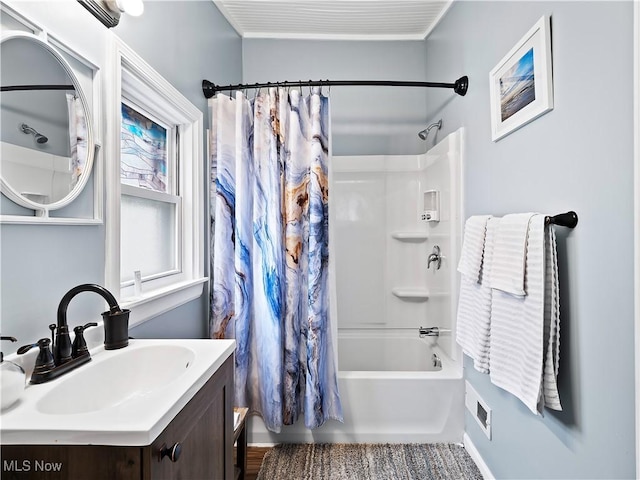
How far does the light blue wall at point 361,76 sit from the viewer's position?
262 cm

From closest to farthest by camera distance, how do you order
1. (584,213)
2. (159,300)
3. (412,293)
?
(584,213)
(159,300)
(412,293)

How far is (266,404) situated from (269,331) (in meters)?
0.41

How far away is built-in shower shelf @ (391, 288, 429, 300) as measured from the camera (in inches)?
103

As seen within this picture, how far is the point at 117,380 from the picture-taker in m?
0.99

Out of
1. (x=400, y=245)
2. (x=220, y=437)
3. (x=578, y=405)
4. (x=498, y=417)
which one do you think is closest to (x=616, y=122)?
(x=578, y=405)

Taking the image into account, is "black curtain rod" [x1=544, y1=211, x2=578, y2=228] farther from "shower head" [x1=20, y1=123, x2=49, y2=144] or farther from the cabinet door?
"shower head" [x1=20, y1=123, x2=49, y2=144]

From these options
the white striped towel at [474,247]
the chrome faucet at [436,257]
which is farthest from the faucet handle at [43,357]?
the chrome faucet at [436,257]

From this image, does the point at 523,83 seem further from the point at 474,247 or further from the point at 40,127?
the point at 40,127

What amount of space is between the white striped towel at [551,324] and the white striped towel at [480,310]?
271mm

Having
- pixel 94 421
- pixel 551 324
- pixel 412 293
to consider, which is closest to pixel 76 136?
pixel 94 421

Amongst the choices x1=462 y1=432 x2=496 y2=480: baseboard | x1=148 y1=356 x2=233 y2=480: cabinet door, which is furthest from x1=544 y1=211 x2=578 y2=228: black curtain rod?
x1=462 y1=432 x2=496 y2=480: baseboard

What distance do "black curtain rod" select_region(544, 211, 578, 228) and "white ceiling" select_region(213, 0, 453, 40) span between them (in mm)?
1737

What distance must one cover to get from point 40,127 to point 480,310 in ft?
5.52

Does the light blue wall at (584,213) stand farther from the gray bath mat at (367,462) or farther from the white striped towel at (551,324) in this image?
the gray bath mat at (367,462)
